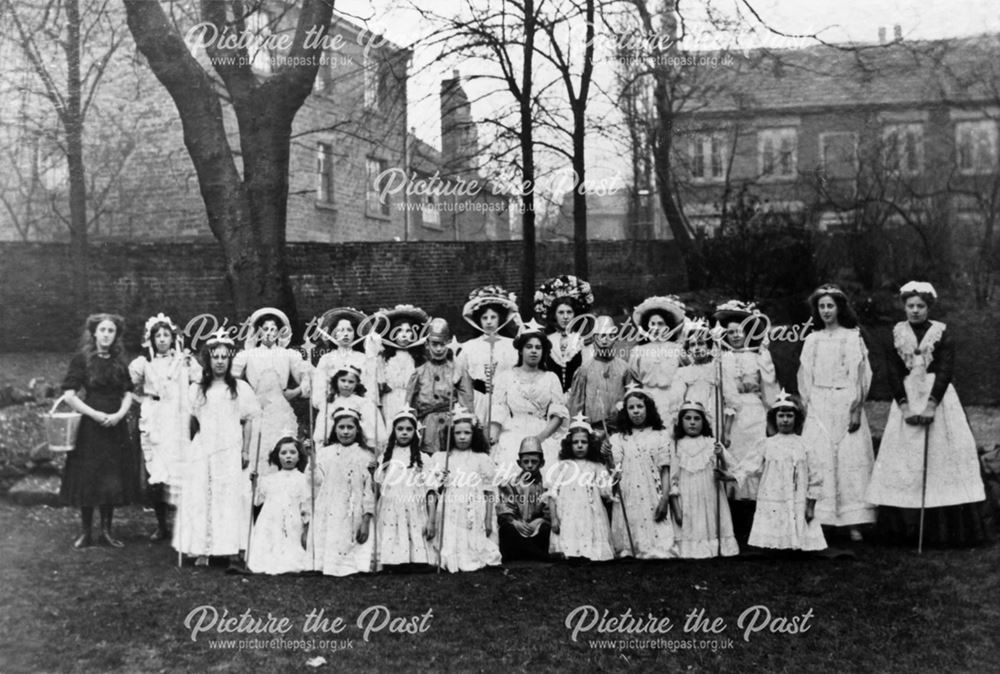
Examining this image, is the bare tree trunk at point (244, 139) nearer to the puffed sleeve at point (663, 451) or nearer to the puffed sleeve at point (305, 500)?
the puffed sleeve at point (305, 500)

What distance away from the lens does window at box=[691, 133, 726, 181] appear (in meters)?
13.1

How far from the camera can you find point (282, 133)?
7484 mm

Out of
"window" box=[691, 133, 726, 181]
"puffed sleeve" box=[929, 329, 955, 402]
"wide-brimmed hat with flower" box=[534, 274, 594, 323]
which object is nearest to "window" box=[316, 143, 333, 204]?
"window" box=[691, 133, 726, 181]

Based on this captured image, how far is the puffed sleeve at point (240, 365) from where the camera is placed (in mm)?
6289

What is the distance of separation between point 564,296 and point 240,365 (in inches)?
95.7

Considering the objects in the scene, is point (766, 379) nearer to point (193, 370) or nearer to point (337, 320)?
point (337, 320)

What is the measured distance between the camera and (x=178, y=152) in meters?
12.3

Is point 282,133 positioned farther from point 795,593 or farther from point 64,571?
point 795,593

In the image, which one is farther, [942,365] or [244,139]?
[244,139]

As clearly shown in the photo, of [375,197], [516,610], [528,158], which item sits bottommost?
[516,610]

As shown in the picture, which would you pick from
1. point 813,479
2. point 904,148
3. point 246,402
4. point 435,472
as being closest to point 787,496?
point 813,479

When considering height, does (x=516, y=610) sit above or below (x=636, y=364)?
below

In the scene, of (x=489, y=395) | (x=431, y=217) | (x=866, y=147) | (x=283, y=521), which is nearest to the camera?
(x=283, y=521)

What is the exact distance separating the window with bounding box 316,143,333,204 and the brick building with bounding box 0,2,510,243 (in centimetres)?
3
